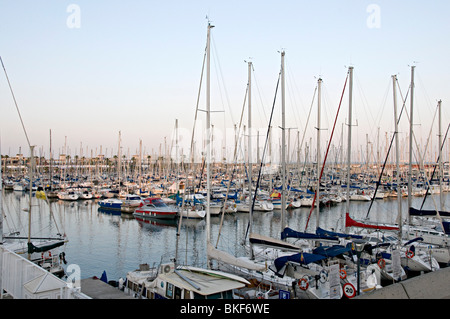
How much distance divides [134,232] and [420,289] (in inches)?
1092

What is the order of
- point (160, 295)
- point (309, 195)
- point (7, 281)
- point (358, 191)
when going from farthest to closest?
point (358, 191)
point (309, 195)
point (160, 295)
point (7, 281)

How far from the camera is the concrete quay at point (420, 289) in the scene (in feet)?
28.4

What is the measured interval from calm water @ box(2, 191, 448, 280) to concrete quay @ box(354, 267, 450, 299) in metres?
10.4

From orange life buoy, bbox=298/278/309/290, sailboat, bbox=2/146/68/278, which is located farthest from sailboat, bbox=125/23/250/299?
sailboat, bbox=2/146/68/278

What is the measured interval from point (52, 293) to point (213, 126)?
118 feet

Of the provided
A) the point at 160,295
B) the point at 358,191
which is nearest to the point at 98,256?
the point at 160,295

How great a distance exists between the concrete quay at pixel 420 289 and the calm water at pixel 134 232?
1039 cm

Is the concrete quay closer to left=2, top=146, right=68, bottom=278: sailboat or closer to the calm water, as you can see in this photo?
the calm water

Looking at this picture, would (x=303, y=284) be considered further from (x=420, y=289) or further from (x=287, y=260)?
(x=420, y=289)

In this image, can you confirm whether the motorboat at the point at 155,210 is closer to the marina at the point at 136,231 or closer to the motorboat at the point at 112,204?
the marina at the point at 136,231

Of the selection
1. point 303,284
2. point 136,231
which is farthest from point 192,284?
point 136,231
